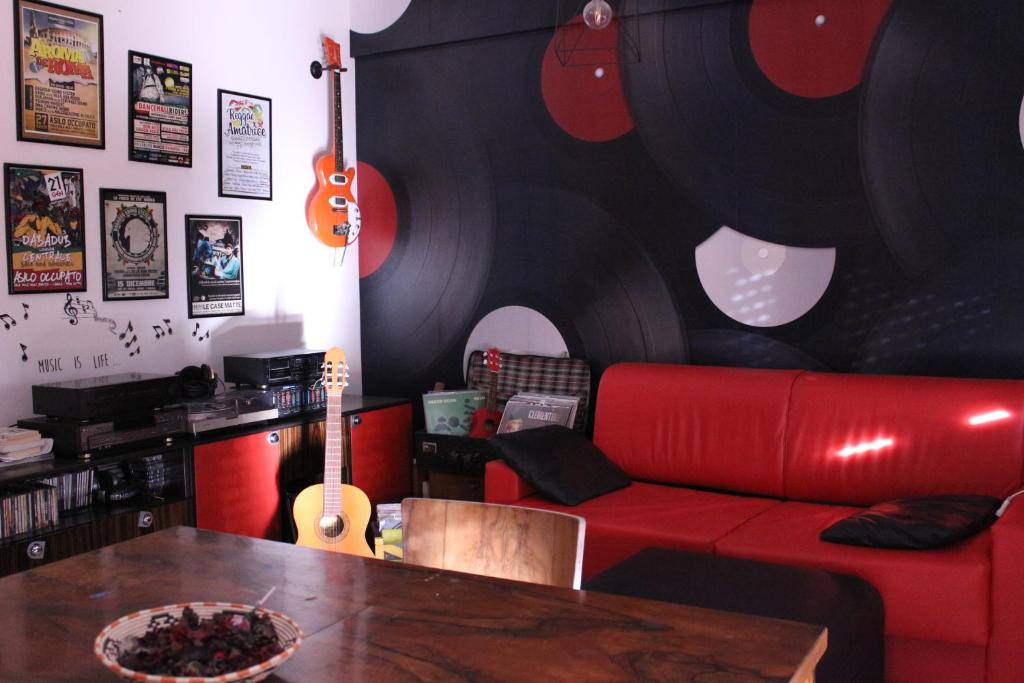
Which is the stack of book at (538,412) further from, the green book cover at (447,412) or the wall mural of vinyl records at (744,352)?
the wall mural of vinyl records at (744,352)

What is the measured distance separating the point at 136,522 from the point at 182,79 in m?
1.94

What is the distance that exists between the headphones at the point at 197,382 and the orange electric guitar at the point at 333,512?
23.5 inches

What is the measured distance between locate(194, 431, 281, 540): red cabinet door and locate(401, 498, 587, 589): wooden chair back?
1853mm

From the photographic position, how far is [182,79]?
4160 mm

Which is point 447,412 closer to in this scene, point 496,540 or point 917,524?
point 917,524

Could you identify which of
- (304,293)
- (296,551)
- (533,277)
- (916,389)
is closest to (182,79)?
(304,293)

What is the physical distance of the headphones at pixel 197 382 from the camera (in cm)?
400

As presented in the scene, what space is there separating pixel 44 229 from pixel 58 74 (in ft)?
1.97

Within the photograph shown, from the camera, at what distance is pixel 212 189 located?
171 inches

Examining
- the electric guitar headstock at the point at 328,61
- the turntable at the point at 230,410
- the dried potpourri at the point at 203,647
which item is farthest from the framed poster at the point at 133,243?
the dried potpourri at the point at 203,647

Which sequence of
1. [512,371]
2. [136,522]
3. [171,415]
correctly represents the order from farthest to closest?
1. [512,371]
2. [171,415]
3. [136,522]

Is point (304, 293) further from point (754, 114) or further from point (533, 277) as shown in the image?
point (754, 114)

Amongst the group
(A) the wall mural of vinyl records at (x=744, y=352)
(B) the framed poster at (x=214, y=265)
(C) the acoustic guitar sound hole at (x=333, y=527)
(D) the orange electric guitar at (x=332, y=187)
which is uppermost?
(D) the orange electric guitar at (x=332, y=187)

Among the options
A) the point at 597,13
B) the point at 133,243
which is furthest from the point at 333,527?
the point at 597,13
